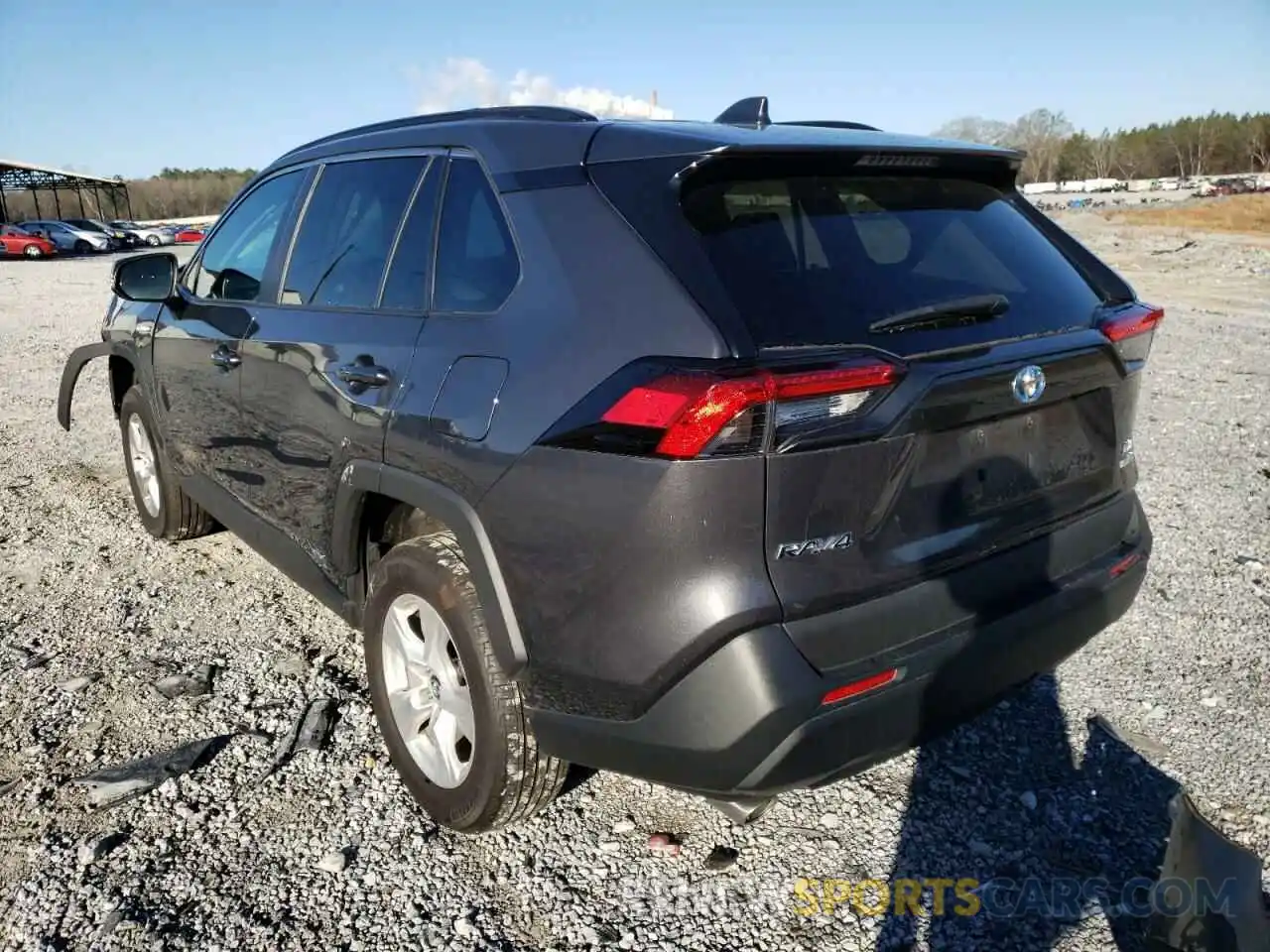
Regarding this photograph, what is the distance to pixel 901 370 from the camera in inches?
75.6

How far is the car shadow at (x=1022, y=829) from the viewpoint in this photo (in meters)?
2.25

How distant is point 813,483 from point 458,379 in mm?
958

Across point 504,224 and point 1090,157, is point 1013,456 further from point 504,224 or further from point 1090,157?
point 1090,157

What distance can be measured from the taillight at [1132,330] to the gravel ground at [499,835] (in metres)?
1.24

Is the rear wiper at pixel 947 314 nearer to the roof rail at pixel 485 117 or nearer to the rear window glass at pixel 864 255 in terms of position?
the rear window glass at pixel 864 255

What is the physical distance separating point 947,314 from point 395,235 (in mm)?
1642

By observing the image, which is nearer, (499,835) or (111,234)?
(499,835)

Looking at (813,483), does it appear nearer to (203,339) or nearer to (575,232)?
(575,232)

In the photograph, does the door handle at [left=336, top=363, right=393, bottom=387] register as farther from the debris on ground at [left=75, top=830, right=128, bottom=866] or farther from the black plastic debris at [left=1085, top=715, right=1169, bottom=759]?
the black plastic debris at [left=1085, top=715, right=1169, bottom=759]

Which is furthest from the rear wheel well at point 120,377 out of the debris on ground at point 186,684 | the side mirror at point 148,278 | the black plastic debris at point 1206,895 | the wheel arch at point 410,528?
the black plastic debris at point 1206,895

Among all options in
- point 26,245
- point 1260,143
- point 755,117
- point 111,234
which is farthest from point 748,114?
point 1260,143

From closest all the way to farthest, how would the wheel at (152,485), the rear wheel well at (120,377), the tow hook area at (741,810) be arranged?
1. the tow hook area at (741,810)
2. the wheel at (152,485)
3. the rear wheel well at (120,377)

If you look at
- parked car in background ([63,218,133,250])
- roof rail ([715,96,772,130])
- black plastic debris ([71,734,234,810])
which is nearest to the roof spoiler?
roof rail ([715,96,772,130])

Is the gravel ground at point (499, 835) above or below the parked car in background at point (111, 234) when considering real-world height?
below
